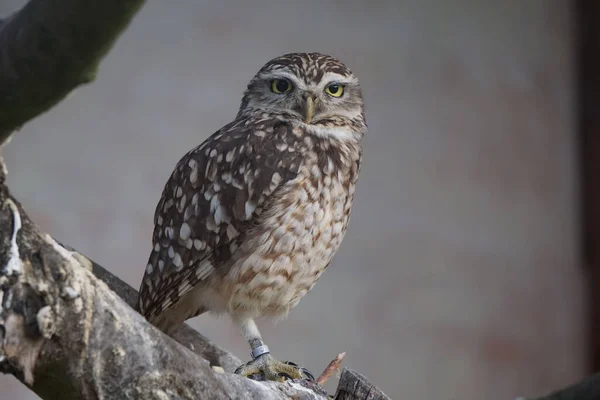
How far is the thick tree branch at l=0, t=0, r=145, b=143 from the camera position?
0.95 meters

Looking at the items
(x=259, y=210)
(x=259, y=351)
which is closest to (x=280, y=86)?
(x=259, y=210)

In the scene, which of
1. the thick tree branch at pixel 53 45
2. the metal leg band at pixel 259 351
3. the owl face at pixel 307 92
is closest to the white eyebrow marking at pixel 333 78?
the owl face at pixel 307 92

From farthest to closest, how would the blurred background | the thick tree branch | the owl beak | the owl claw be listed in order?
the blurred background < the owl beak < the owl claw < the thick tree branch

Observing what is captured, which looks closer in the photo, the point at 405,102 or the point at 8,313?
the point at 8,313

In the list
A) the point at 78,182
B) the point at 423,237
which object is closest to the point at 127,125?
the point at 78,182

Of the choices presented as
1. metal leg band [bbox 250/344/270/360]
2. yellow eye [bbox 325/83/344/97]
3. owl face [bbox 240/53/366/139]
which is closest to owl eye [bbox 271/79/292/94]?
owl face [bbox 240/53/366/139]

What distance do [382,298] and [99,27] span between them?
3.74 metres

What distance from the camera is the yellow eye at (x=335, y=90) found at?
8.39ft

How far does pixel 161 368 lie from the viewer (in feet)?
4.94

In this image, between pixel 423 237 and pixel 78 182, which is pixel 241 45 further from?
pixel 423 237

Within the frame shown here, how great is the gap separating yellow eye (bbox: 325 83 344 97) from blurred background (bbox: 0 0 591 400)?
1.61 meters

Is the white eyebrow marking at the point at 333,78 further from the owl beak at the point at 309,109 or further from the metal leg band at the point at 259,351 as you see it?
the metal leg band at the point at 259,351

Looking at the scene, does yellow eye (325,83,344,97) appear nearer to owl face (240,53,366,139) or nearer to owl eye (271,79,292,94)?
owl face (240,53,366,139)

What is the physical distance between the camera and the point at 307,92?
8.21 ft
